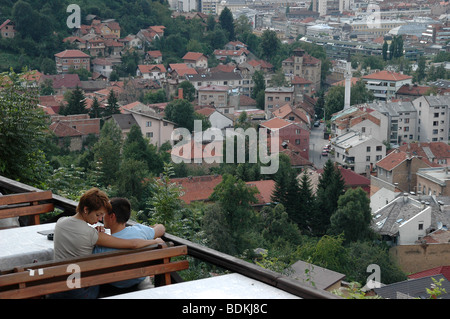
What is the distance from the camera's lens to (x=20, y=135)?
4156 millimetres

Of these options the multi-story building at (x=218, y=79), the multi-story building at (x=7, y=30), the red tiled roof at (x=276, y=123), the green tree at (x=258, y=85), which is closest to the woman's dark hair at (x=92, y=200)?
the red tiled roof at (x=276, y=123)

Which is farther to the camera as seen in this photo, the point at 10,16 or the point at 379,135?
the point at 10,16

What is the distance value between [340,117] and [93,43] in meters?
12.7

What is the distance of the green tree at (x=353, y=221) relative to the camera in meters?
12.5

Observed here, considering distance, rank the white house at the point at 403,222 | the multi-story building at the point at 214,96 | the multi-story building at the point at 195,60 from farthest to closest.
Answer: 1. the multi-story building at the point at 195,60
2. the multi-story building at the point at 214,96
3. the white house at the point at 403,222

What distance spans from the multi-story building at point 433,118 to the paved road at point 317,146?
334cm

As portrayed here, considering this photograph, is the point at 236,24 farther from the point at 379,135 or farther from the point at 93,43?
the point at 379,135

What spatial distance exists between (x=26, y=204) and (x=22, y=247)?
1.35ft

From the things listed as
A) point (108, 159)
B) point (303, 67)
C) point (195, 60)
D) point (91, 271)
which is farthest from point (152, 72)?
point (91, 271)

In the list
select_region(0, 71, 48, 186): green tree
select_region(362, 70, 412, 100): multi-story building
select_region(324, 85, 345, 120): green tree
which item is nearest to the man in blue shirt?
select_region(0, 71, 48, 186): green tree

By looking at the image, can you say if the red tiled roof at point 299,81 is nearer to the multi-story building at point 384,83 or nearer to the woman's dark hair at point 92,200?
the multi-story building at point 384,83

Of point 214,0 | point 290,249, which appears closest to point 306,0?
point 214,0

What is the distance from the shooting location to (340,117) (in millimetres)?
22562

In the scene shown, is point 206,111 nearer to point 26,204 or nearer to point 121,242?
point 26,204
